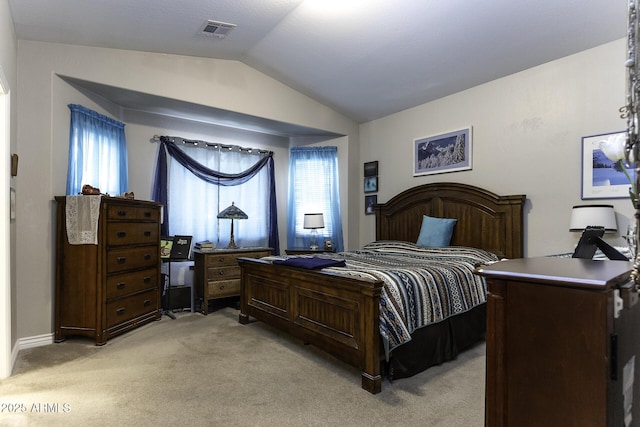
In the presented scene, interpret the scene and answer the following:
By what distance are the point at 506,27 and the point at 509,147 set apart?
1.20 meters

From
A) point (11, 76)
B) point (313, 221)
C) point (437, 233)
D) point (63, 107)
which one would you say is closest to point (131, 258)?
point (63, 107)

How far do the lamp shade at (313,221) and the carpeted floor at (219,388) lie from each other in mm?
1988

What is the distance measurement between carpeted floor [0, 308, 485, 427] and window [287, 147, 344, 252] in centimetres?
226

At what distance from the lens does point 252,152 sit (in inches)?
202

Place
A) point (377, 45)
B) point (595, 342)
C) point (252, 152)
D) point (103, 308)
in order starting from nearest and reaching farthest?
point (595, 342), point (103, 308), point (377, 45), point (252, 152)

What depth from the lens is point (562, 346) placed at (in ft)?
2.62

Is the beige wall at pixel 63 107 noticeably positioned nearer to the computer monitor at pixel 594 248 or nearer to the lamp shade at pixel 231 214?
the lamp shade at pixel 231 214

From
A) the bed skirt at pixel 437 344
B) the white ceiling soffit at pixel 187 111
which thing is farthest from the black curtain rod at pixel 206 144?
the bed skirt at pixel 437 344

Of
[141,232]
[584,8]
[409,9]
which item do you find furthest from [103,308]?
[584,8]

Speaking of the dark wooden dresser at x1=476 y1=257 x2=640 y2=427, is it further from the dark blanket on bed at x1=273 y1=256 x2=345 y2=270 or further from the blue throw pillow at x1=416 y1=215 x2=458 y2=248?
the blue throw pillow at x1=416 y1=215 x2=458 y2=248

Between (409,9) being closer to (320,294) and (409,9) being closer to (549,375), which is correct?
(320,294)

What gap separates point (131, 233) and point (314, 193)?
8.52 feet

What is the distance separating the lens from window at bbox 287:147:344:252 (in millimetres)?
5188

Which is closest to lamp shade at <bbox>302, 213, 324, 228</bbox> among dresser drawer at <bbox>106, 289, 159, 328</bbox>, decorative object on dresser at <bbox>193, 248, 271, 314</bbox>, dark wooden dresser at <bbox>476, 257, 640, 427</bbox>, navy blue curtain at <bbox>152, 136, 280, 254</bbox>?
navy blue curtain at <bbox>152, 136, 280, 254</bbox>
